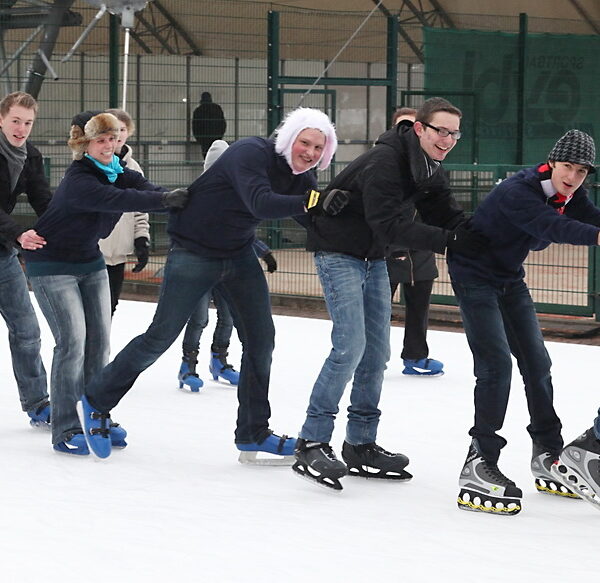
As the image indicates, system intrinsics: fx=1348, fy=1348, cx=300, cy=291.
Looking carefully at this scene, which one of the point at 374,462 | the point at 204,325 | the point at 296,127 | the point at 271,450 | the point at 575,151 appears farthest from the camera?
the point at 204,325

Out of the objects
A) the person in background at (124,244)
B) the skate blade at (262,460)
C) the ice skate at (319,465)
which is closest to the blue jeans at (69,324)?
the skate blade at (262,460)

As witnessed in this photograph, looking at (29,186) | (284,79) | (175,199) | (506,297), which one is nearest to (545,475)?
(506,297)

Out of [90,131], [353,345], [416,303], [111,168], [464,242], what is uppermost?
[90,131]

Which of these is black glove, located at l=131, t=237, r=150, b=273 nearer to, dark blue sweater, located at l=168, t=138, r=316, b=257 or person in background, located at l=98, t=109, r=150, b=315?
person in background, located at l=98, t=109, r=150, b=315

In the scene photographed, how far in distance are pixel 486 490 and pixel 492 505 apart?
67 mm

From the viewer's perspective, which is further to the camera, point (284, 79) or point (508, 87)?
point (508, 87)

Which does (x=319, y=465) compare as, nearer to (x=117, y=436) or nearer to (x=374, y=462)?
(x=374, y=462)

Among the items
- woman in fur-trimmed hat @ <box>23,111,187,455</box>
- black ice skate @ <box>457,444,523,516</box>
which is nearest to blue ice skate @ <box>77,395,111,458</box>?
woman in fur-trimmed hat @ <box>23,111,187,455</box>

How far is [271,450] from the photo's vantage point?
5727mm

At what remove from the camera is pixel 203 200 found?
17.8 feet

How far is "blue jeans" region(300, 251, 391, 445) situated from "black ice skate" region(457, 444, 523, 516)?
0.60 meters

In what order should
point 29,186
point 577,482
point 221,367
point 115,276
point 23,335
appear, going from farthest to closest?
point 221,367, point 115,276, point 23,335, point 29,186, point 577,482

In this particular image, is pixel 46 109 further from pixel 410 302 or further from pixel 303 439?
pixel 303 439

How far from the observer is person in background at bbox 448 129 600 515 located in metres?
4.80
